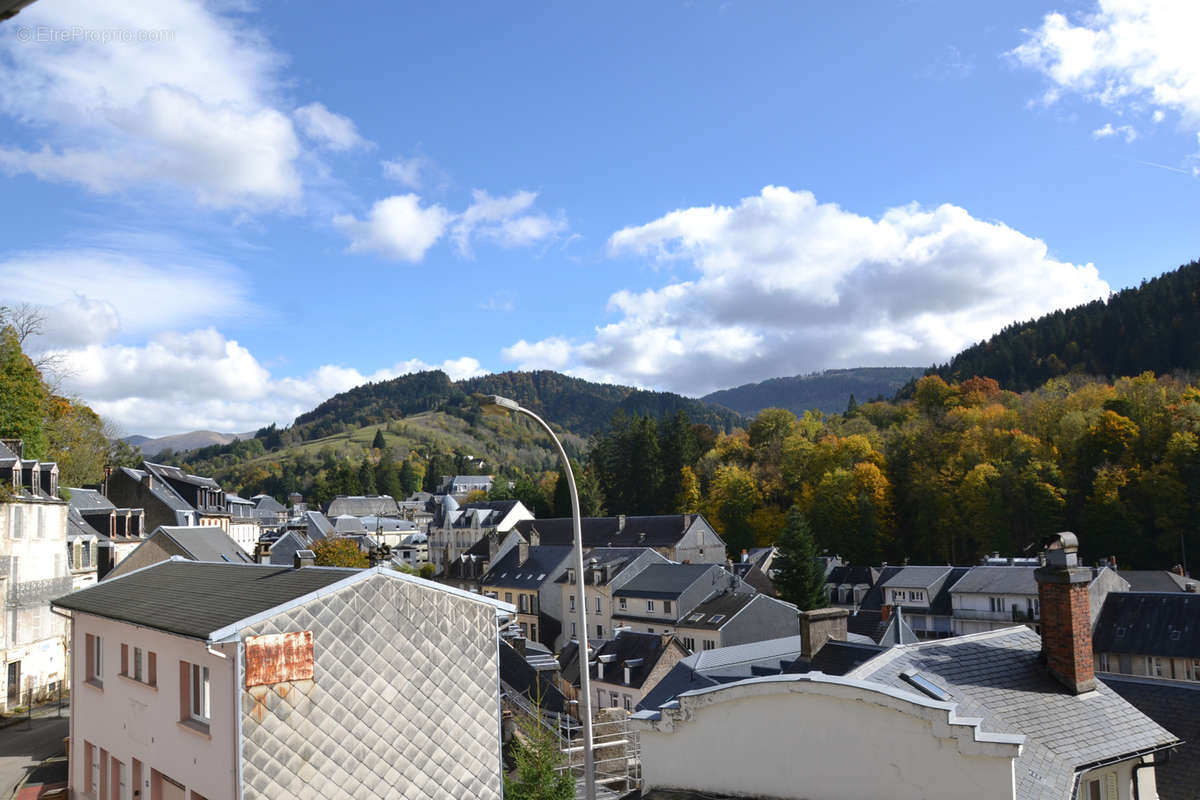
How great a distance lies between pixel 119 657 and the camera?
16.8 m

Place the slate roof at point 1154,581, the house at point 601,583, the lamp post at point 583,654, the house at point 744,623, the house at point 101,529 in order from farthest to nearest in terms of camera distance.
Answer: the house at point 601,583
the slate roof at point 1154,581
the house at point 744,623
the house at point 101,529
the lamp post at point 583,654

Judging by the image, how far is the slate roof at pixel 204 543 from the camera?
A: 131 ft

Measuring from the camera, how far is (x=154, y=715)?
595 inches

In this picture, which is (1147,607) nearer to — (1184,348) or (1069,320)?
(1184,348)

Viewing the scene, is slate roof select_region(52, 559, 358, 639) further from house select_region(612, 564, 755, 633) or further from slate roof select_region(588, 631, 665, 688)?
house select_region(612, 564, 755, 633)

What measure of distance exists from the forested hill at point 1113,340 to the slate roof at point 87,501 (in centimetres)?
11773

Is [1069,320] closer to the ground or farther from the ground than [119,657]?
farther from the ground

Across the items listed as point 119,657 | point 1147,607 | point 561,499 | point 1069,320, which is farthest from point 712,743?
Result: point 1069,320

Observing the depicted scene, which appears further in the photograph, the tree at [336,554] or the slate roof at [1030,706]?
the tree at [336,554]

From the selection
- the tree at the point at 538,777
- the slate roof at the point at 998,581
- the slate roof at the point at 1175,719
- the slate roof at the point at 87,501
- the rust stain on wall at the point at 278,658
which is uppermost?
the slate roof at the point at 87,501

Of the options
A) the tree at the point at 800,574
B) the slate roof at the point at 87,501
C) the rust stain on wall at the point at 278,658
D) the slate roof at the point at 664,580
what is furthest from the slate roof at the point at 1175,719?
the slate roof at the point at 87,501

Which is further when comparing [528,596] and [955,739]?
[528,596]

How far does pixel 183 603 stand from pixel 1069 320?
146m

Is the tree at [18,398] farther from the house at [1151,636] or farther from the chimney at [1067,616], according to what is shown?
the house at [1151,636]
